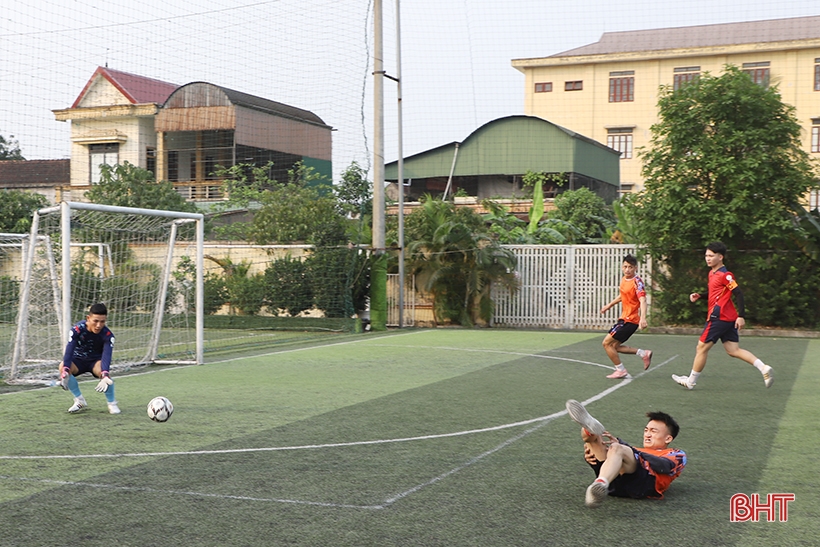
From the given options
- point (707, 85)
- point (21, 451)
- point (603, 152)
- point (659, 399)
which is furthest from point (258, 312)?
point (603, 152)

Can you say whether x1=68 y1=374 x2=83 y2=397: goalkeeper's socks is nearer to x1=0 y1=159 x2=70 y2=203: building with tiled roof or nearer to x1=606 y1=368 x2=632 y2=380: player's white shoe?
x1=606 y1=368 x2=632 y2=380: player's white shoe

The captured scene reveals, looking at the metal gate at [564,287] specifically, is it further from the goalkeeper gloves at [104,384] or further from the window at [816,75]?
the window at [816,75]

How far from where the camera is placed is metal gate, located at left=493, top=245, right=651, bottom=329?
22.0 m

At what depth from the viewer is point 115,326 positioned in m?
15.2

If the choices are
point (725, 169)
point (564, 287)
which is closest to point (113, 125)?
point (564, 287)

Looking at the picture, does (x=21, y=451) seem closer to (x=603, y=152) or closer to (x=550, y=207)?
(x=550, y=207)

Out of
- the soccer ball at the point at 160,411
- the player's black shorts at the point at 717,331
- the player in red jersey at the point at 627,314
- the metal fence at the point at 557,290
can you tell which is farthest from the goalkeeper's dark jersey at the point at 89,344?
the metal fence at the point at 557,290

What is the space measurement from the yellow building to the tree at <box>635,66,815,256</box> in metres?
23.5

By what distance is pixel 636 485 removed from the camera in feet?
17.5

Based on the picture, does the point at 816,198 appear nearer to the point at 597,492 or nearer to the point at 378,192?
the point at 378,192

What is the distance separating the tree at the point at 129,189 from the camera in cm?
2459

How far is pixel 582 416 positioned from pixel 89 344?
5627 millimetres

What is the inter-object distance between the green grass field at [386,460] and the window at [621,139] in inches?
1406

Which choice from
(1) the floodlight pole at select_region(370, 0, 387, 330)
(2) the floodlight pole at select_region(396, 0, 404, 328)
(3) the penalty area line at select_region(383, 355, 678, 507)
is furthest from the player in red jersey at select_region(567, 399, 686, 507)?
(2) the floodlight pole at select_region(396, 0, 404, 328)
